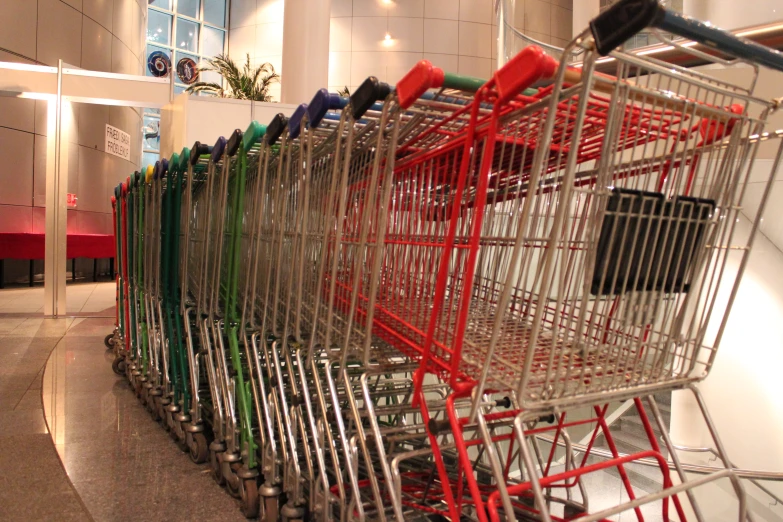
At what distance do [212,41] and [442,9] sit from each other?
296 inches

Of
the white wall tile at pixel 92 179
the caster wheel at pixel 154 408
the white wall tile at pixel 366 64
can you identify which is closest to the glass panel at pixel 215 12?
the white wall tile at pixel 366 64

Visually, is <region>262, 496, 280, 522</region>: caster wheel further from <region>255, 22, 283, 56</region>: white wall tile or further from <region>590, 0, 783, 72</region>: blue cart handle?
<region>255, 22, 283, 56</region>: white wall tile

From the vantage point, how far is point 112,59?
43.5ft

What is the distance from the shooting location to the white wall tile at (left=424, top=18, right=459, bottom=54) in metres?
16.1

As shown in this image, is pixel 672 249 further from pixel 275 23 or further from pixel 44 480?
pixel 275 23

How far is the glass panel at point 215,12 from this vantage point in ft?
59.7

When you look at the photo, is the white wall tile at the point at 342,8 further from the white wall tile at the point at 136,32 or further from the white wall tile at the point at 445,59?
the white wall tile at the point at 136,32

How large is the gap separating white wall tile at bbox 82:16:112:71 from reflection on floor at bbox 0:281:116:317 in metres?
4.89

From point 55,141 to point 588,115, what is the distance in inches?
290

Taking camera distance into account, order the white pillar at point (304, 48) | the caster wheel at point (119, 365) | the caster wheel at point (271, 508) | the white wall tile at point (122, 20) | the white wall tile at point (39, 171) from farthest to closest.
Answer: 1. the white wall tile at point (122, 20)
2. the white wall tile at point (39, 171)
3. the white pillar at point (304, 48)
4. the caster wheel at point (119, 365)
5. the caster wheel at point (271, 508)

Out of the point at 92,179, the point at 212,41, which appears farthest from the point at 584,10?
the point at 212,41

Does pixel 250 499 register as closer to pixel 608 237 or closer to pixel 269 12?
pixel 608 237

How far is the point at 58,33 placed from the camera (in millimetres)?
11359

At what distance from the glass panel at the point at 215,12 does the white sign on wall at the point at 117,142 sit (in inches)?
240
